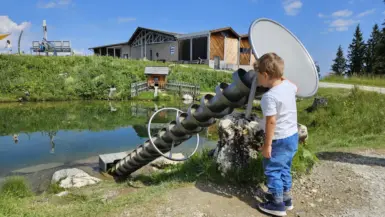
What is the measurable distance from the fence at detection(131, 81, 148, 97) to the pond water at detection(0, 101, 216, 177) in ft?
13.9

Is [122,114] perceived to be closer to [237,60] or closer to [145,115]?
[145,115]

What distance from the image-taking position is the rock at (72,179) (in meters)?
8.37

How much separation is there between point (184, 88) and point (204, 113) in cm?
2674

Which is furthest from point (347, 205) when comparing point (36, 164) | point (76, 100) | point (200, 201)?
point (76, 100)

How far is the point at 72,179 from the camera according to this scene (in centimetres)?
870

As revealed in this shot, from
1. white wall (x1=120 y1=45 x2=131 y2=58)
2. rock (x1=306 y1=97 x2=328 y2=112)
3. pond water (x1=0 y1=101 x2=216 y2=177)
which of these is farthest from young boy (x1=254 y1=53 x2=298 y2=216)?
white wall (x1=120 y1=45 x2=131 y2=58)

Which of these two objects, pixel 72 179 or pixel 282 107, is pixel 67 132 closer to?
pixel 72 179

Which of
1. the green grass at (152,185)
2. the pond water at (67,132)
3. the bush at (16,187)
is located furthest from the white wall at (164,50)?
the bush at (16,187)

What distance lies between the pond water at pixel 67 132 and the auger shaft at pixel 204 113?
495 centimetres

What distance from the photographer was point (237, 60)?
46.8 metres

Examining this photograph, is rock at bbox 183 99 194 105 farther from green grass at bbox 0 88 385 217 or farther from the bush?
the bush

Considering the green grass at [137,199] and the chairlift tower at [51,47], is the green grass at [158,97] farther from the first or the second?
the green grass at [137,199]

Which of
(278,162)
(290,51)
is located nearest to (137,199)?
(278,162)

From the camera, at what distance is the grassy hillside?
102 ft
